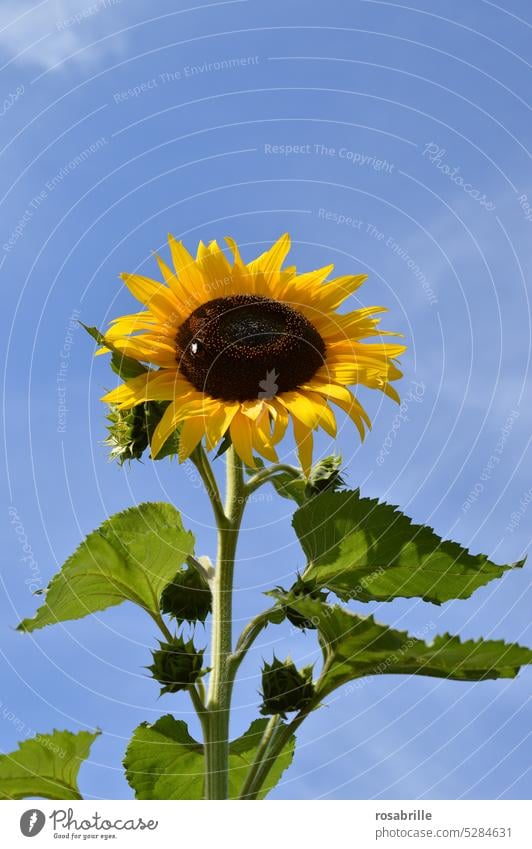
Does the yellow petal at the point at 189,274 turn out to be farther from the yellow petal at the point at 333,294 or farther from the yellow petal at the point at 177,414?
the yellow petal at the point at 177,414

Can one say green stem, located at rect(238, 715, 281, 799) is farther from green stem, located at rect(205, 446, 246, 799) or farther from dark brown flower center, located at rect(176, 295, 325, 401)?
dark brown flower center, located at rect(176, 295, 325, 401)

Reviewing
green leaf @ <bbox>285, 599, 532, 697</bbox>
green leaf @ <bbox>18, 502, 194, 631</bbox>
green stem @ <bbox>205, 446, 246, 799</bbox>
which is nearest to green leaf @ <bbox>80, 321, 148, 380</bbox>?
green leaf @ <bbox>18, 502, 194, 631</bbox>

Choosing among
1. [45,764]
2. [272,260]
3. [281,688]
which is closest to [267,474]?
[281,688]

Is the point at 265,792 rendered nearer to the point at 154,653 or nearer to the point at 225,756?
the point at 225,756

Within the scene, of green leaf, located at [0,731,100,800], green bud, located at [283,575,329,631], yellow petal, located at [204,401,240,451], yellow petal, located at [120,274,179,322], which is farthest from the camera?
yellow petal, located at [120,274,179,322]

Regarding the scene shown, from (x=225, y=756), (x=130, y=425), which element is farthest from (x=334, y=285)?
(x=225, y=756)

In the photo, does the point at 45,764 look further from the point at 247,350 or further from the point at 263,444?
the point at 247,350

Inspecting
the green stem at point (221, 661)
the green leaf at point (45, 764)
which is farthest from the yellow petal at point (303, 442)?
the green leaf at point (45, 764)
